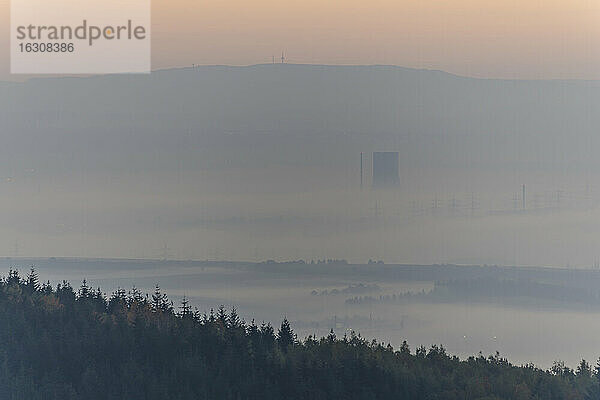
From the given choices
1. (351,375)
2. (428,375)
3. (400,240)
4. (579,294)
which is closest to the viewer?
(351,375)

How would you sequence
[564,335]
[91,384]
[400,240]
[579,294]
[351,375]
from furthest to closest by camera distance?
[400,240] < [579,294] < [564,335] < [351,375] < [91,384]

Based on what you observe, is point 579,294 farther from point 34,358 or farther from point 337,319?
point 34,358

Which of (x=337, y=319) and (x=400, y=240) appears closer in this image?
→ (x=337, y=319)

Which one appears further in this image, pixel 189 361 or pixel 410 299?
pixel 410 299

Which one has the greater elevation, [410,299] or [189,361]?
[189,361]

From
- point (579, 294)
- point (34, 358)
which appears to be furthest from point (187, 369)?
point (579, 294)

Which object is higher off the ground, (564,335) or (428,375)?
(428,375)

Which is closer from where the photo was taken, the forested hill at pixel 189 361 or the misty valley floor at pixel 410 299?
the forested hill at pixel 189 361

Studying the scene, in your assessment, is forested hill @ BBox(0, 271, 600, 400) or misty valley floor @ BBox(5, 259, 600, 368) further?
misty valley floor @ BBox(5, 259, 600, 368)
